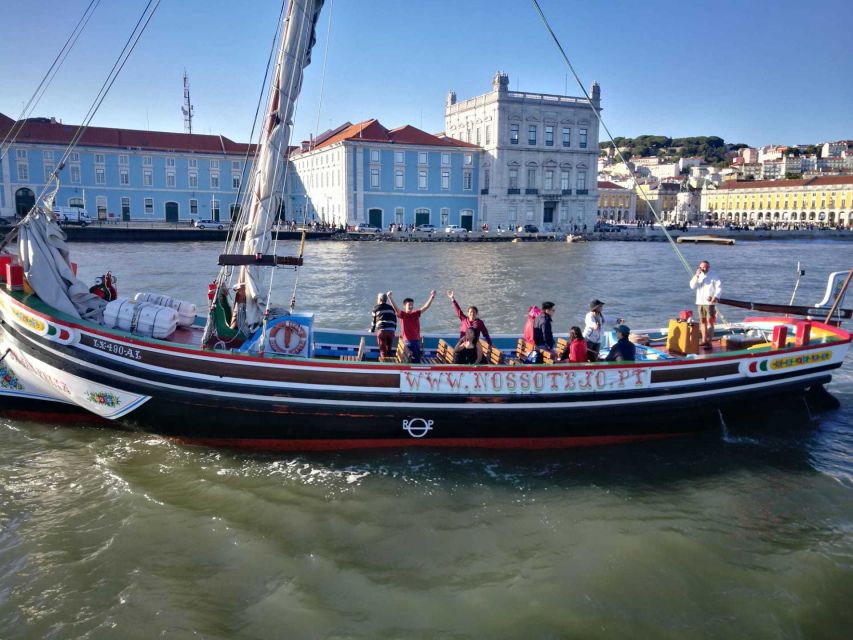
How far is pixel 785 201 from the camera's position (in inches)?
4222

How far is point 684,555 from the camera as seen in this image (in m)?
6.70

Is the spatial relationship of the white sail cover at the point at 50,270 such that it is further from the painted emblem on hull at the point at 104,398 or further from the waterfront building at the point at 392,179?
the waterfront building at the point at 392,179

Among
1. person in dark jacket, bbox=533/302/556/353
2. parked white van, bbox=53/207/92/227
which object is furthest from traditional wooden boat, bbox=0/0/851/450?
parked white van, bbox=53/207/92/227

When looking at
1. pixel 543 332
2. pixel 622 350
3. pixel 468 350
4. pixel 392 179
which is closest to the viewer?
pixel 468 350

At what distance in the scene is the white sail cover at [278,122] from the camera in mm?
8711

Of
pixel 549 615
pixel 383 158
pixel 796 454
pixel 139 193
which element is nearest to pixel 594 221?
pixel 383 158

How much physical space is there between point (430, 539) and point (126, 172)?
64258 mm

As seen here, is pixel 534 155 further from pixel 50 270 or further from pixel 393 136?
pixel 50 270

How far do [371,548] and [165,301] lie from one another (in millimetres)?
5491

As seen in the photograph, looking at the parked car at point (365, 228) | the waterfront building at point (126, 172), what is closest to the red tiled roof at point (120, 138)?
the waterfront building at point (126, 172)

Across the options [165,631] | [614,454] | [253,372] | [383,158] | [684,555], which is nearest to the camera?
[165,631]

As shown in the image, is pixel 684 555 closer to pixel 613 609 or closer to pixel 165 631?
pixel 613 609

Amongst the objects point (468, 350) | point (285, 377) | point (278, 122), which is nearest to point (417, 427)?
point (468, 350)

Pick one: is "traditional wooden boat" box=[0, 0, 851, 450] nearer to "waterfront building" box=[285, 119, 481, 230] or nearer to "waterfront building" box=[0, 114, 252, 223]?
"waterfront building" box=[0, 114, 252, 223]
